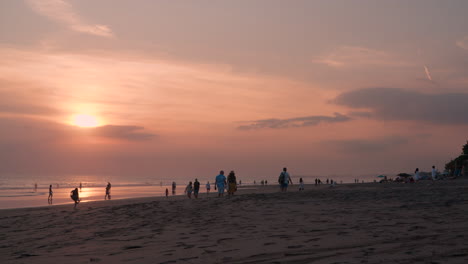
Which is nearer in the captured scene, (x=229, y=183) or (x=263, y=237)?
(x=263, y=237)

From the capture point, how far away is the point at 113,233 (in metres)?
12.8

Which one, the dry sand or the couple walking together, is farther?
the couple walking together

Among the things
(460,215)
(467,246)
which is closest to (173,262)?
(467,246)

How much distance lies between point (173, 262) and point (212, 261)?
704mm

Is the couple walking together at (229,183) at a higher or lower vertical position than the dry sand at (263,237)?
higher

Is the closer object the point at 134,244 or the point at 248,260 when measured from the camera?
the point at 248,260

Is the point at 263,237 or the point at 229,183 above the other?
the point at 229,183

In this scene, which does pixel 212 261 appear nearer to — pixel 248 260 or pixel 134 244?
pixel 248 260

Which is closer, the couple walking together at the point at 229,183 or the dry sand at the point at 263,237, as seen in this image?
the dry sand at the point at 263,237

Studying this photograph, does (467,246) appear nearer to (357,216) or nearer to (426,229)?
(426,229)

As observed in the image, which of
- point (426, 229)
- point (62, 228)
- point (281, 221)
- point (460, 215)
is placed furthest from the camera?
point (62, 228)

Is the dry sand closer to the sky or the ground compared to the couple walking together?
closer to the ground

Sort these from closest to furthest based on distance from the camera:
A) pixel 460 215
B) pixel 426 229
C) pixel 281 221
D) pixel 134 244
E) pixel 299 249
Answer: pixel 299 249, pixel 426 229, pixel 134 244, pixel 460 215, pixel 281 221

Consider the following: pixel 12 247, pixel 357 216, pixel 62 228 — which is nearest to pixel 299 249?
pixel 357 216
